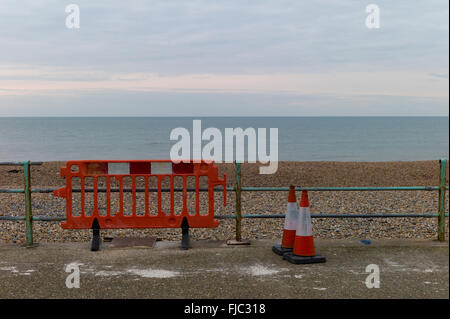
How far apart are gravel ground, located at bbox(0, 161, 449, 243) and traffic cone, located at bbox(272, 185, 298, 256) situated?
362 cm

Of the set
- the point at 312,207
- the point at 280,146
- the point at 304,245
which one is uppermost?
the point at 280,146

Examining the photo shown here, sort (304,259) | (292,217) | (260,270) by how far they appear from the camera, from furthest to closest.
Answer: (292,217) < (304,259) < (260,270)

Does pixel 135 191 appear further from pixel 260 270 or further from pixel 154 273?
pixel 260 270

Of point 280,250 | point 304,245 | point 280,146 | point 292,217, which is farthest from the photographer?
point 280,146

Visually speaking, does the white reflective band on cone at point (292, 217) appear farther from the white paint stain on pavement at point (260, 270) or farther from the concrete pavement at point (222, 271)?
the white paint stain on pavement at point (260, 270)

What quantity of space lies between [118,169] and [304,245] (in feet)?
8.39

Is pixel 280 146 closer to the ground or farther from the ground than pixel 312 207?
farther from the ground

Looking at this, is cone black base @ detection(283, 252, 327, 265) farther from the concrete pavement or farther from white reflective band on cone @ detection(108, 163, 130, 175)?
white reflective band on cone @ detection(108, 163, 130, 175)

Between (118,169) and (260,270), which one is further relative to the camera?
(118,169)

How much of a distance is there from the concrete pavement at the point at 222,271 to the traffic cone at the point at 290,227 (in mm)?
186

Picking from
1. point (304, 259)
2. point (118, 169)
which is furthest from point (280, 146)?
point (304, 259)

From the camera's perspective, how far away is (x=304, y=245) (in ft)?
19.5

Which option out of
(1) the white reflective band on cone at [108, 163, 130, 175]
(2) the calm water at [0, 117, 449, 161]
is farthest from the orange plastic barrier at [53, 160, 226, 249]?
(2) the calm water at [0, 117, 449, 161]
